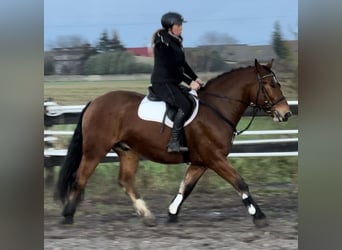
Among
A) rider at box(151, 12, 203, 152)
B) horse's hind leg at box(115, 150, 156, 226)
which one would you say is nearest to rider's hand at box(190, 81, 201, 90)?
rider at box(151, 12, 203, 152)

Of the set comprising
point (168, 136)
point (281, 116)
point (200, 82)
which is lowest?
point (168, 136)

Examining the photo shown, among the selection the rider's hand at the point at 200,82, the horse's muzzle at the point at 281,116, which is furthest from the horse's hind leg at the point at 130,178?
the horse's muzzle at the point at 281,116

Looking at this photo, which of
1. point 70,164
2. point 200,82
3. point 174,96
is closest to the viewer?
point 174,96

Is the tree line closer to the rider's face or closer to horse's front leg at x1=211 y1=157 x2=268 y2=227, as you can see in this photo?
the rider's face

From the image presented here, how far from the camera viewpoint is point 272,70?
4.50 meters

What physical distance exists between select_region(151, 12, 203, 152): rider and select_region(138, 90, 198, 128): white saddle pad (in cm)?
5

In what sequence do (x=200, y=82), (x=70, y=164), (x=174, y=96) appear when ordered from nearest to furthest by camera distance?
(x=174, y=96), (x=200, y=82), (x=70, y=164)

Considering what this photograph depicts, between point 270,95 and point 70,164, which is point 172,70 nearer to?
point 270,95

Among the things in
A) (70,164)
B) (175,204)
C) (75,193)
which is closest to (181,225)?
(175,204)

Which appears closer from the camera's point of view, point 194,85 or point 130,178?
point 194,85

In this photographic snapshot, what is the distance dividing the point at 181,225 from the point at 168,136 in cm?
73

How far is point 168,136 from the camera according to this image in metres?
4.49
